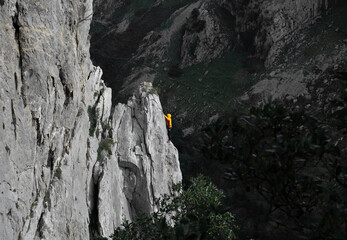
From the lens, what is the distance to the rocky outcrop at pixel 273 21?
174 ft

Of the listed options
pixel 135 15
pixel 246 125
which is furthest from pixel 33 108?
pixel 135 15

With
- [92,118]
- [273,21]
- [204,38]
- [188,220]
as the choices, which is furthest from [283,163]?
[204,38]

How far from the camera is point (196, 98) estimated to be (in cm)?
5466

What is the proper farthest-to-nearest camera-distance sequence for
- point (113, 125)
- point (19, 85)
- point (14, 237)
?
point (113, 125) → point (19, 85) → point (14, 237)

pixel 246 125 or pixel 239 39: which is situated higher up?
pixel 239 39

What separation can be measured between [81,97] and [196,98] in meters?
32.8

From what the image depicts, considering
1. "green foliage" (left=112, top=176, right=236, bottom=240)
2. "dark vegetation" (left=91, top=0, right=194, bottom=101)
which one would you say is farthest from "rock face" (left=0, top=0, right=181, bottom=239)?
"dark vegetation" (left=91, top=0, right=194, bottom=101)

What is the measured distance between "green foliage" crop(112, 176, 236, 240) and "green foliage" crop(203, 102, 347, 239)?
0.82m

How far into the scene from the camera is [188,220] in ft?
18.4

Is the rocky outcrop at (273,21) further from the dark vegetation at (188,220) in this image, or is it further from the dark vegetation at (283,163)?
the dark vegetation at (283,163)

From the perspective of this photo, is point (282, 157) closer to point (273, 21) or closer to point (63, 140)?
point (63, 140)

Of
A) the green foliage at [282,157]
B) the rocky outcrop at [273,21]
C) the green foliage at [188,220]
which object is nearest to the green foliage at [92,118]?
the green foliage at [188,220]

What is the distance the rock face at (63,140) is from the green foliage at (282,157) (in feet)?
33.0

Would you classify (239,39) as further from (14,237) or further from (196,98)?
(14,237)
